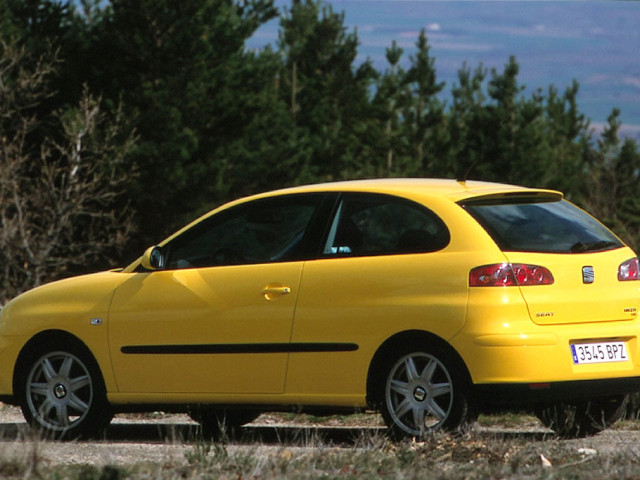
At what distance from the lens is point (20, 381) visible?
8500 mm

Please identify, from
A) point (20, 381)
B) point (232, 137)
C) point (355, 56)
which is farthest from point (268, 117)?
point (20, 381)

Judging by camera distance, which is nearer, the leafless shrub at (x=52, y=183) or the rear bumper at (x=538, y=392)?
the rear bumper at (x=538, y=392)

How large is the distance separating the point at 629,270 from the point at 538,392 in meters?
1.10

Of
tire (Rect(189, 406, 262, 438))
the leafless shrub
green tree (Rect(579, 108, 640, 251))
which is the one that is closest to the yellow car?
tire (Rect(189, 406, 262, 438))

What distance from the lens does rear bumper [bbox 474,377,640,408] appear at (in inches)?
272

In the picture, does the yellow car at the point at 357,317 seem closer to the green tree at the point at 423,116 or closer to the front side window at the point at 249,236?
the front side window at the point at 249,236

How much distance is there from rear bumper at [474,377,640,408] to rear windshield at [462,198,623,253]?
2.50 ft

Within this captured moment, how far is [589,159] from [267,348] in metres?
79.4

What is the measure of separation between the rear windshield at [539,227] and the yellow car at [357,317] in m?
0.01

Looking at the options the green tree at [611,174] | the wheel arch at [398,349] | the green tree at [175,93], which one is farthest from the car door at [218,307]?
the green tree at [611,174]

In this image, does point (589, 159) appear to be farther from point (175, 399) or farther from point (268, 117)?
point (175, 399)

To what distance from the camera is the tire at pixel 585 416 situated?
804 cm

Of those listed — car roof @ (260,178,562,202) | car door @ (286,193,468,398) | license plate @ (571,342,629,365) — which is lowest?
license plate @ (571,342,629,365)

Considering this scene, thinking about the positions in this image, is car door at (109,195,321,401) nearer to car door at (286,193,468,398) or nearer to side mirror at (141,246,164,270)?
side mirror at (141,246,164,270)
